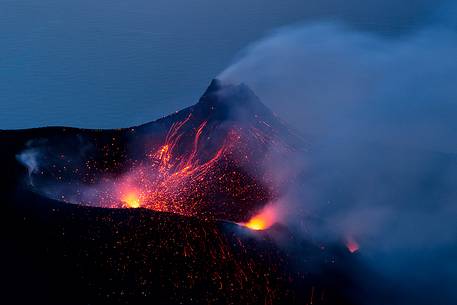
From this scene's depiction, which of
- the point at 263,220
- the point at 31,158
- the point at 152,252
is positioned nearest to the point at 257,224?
the point at 263,220

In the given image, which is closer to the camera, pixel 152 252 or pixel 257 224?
pixel 152 252

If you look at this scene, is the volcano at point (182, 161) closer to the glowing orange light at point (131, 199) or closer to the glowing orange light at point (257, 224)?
the glowing orange light at point (131, 199)

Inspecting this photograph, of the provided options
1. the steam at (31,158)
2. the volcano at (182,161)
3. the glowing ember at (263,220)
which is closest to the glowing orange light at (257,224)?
the glowing ember at (263,220)

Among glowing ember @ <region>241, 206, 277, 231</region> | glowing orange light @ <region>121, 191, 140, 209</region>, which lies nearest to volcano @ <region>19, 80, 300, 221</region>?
glowing orange light @ <region>121, 191, 140, 209</region>

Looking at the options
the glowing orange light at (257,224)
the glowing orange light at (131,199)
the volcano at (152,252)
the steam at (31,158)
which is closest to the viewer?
the volcano at (152,252)

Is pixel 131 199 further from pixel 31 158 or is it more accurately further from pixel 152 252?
pixel 152 252
